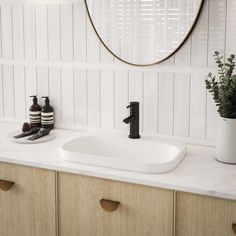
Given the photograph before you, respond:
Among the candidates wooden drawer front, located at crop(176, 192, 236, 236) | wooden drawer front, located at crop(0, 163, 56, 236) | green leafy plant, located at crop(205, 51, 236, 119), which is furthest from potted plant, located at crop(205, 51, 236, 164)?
wooden drawer front, located at crop(0, 163, 56, 236)

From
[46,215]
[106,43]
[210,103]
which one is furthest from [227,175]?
[106,43]

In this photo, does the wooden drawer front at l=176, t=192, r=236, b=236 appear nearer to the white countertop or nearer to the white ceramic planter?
the white countertop

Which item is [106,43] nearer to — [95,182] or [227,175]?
[95,182]

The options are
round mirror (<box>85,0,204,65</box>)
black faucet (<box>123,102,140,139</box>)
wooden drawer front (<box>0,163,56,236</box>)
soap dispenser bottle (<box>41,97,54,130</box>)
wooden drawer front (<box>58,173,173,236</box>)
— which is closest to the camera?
wooden drawer front (<box>58,173,173,236</box>)

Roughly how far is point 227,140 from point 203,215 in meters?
0.38

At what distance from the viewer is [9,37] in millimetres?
2543

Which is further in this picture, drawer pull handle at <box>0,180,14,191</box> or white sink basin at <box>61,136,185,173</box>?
drawer pull handle at <box>0,180,14,191</box>

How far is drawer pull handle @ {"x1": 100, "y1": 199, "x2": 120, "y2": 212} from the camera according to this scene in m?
1.71

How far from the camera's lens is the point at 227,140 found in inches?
71.4

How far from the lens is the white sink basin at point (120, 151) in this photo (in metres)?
1.81

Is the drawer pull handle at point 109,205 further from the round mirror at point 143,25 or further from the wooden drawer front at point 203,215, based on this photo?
the round mirror at point 143,25

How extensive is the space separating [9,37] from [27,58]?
18cm

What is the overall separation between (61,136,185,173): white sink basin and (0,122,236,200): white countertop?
0.10ft

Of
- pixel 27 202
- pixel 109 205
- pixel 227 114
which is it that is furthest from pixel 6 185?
pixel 227 114
